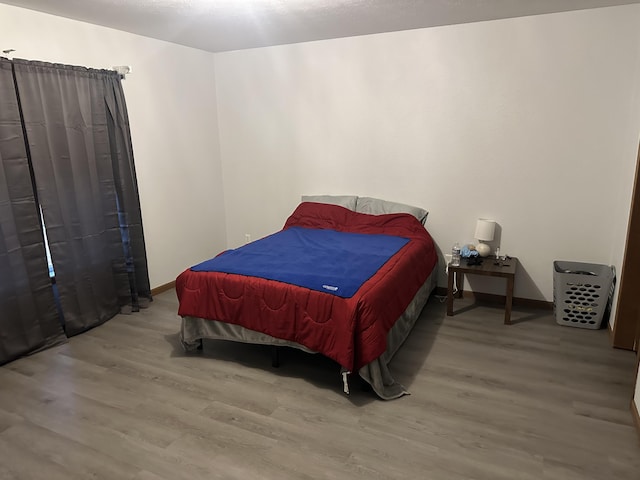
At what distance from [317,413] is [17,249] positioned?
2301 mm

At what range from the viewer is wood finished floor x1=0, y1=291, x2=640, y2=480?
204 cm

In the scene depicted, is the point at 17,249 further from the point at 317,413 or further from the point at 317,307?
the point at 317,413

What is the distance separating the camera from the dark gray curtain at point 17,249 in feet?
9.46

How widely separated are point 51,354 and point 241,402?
157 centimetres

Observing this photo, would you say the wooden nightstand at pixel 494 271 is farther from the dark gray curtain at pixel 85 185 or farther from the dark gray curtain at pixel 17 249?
the dark gray curtain at pixel 17 249

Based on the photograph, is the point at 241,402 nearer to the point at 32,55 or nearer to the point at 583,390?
the point at 583,390

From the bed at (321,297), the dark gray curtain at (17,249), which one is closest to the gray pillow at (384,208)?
the bed at (321,297)

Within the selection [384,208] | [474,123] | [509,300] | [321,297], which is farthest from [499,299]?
[321,297]

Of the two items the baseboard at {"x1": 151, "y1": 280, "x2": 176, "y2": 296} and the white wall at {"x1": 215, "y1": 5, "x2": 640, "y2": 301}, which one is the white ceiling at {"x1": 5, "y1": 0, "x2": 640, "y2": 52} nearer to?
the white wall at {"x1": 215, "y1": 5, "x2": 640, "y2": 301}

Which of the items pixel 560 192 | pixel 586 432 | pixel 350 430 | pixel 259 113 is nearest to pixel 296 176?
pixel 259 113

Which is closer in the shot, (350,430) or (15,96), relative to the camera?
(350,430)

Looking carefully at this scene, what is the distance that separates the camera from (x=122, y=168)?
3.68 meters

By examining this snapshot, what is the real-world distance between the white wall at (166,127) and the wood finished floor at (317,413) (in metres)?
1.35

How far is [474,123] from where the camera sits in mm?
3725
